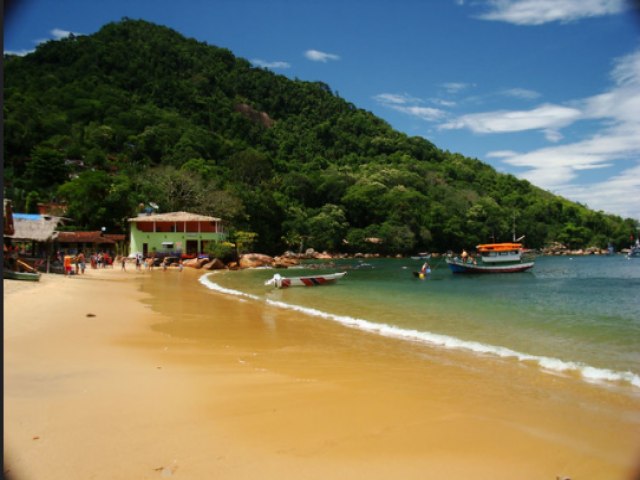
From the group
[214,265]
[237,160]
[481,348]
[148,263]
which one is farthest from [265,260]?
[481,348]

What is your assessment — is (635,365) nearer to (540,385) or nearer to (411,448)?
(540,385)

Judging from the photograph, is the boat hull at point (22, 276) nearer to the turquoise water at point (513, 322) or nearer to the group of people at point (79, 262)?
the group of people at point (79, 262)

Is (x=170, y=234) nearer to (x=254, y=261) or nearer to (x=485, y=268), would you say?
(x=254, y=261)

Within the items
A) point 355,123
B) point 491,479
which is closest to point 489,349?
point 491,479

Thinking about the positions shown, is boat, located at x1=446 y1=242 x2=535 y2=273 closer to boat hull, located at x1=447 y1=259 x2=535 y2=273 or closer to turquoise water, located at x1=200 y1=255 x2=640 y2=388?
boat hull, located at x1=447 y1=259 x2=535 y2=273

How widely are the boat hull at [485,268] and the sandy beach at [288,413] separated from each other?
31961 millimetres

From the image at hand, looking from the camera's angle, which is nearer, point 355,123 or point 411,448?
point 411,448

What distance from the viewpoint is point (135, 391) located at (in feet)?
16.6

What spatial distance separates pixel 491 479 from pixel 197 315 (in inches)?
409

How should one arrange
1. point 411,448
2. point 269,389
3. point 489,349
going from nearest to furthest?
point 411,448 → point 269,389 → point 489,349

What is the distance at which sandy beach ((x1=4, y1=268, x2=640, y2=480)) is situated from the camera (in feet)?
11.5

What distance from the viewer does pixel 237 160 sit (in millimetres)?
73938

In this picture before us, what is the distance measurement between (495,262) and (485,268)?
301cm

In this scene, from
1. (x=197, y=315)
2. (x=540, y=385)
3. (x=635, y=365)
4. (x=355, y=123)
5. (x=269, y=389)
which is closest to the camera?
(x=269, y=389)
